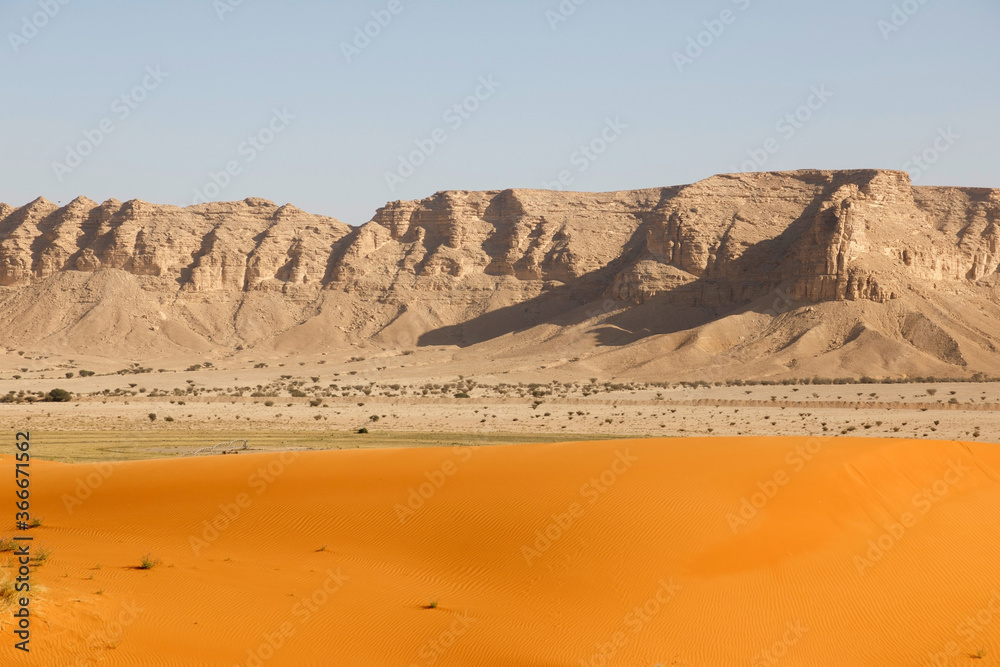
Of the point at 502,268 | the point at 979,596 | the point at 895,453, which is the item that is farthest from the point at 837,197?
the point at 979,596

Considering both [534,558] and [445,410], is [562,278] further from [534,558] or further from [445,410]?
[534,558]

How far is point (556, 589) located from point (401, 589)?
2.34m

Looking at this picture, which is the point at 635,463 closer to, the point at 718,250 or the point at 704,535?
the point at 704,535

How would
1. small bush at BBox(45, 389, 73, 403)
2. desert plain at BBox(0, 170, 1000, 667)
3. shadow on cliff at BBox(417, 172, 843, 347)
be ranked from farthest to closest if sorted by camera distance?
shadow on cliff at BBox(417, 172, 843, 347) < small bush at BBox(45, 389, 73, 403) < desert plain at BBox(0, 170, 1000, 667)

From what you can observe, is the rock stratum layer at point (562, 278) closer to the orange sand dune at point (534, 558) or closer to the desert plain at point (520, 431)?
the desert plain at point (520, 431)

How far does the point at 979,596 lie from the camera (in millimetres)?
12594

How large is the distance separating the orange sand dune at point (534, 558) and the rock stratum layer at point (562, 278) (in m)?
52.1

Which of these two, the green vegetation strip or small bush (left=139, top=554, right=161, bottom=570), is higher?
small bush (left=139, top=554, right=161, bottom=570)

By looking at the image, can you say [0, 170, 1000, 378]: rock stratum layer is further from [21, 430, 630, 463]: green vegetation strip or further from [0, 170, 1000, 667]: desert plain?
[21, 430, 630, 463]: green vegetation strip

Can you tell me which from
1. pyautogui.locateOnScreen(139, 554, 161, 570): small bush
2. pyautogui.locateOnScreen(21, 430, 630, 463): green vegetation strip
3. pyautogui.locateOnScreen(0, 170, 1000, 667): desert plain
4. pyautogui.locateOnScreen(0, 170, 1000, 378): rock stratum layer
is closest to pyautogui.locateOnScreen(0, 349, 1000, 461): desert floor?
pyautogui.locateOnScreen(21, 430, 630, 463): green vegetation strip

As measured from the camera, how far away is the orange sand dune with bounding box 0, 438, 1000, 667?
35.1 feet

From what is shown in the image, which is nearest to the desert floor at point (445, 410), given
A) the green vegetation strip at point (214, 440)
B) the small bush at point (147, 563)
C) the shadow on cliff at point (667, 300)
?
the green vegetation strip at point (214, 440)

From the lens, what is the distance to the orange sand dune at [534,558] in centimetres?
1070

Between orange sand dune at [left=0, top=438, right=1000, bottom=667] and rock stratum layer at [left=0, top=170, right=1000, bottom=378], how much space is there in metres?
52.1
